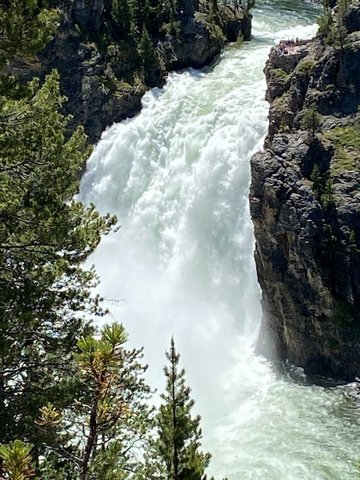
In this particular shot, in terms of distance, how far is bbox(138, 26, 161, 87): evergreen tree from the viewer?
4403 centimetres

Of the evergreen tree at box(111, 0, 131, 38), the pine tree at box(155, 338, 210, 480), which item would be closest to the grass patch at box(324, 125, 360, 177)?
the pine tree at box(155, 338, 210, 480)

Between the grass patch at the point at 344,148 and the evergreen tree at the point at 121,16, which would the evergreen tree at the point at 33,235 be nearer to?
the grass patch at the point at 344,148

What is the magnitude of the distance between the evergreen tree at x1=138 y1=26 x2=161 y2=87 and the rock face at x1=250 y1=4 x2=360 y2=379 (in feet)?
60.4

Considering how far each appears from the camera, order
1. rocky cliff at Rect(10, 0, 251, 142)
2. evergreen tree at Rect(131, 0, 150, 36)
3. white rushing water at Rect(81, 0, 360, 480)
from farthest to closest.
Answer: evergreen tree at Rect(131, 0, 150, 36) < rocky cliff at Rect(10, 0, 251, 142) < white rushing water at Rect(81, 0, 360, 480)

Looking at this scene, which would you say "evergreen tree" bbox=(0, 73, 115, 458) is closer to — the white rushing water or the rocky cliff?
the white rushing water

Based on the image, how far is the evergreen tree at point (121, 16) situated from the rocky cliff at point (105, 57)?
0.39 m

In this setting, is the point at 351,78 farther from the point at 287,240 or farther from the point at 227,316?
the point at 227,316

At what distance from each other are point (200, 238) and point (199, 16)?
24.2 meters

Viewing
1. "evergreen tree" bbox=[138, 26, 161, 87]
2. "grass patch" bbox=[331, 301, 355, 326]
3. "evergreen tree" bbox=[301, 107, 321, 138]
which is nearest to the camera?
"grass patch" bbox=[331, 301, 355, 326]

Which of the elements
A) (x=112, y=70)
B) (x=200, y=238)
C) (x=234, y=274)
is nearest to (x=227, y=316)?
(x=234, y=274)

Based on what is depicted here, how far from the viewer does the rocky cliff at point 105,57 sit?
141ft

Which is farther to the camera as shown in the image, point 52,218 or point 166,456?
point 52,218

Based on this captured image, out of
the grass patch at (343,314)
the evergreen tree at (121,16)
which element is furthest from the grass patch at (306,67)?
the evergreen tree at (121,16)

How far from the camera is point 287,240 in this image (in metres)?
25.0
